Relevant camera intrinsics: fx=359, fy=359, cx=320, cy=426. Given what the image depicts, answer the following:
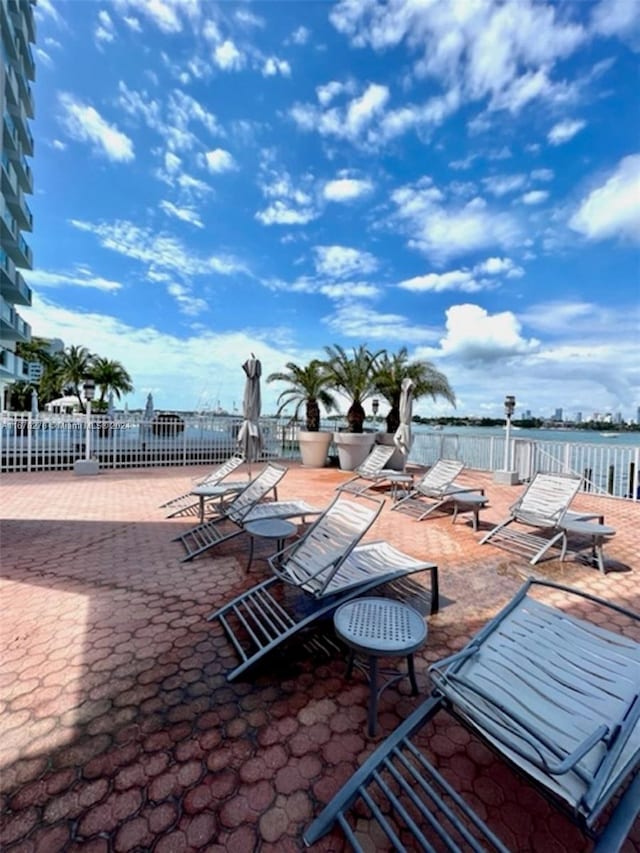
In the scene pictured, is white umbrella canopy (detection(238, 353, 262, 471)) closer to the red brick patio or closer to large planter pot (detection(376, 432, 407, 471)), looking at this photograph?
large planter pot (detection(376, 432, 407, 471))

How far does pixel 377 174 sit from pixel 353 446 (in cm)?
831

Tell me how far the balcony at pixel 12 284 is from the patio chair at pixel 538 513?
29.2 metres

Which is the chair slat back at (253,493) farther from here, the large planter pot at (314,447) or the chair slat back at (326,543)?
the large planter pot at (314,447)

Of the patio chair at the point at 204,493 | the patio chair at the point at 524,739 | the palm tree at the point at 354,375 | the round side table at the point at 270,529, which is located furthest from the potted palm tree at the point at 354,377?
the patio chair at the point at 524,739

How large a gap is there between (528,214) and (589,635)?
1114cm

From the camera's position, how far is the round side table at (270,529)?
368 cm

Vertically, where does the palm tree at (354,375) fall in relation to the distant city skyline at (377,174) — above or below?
below

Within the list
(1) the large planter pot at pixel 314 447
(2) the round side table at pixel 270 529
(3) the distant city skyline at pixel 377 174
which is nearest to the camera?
(2) the round side table at pixel 270 529

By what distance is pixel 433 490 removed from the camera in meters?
6.56

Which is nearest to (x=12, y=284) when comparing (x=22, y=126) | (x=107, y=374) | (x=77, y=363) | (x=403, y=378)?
(x=77, y=363)

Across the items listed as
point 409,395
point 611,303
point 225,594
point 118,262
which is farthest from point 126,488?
point 611,303

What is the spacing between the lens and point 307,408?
1208 centimetres

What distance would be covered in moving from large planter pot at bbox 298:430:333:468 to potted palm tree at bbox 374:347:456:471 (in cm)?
208

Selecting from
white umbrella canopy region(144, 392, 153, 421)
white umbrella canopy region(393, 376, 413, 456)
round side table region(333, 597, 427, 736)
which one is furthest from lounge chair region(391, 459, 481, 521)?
white umbrella canopy region(144, 392, 153, 421)
